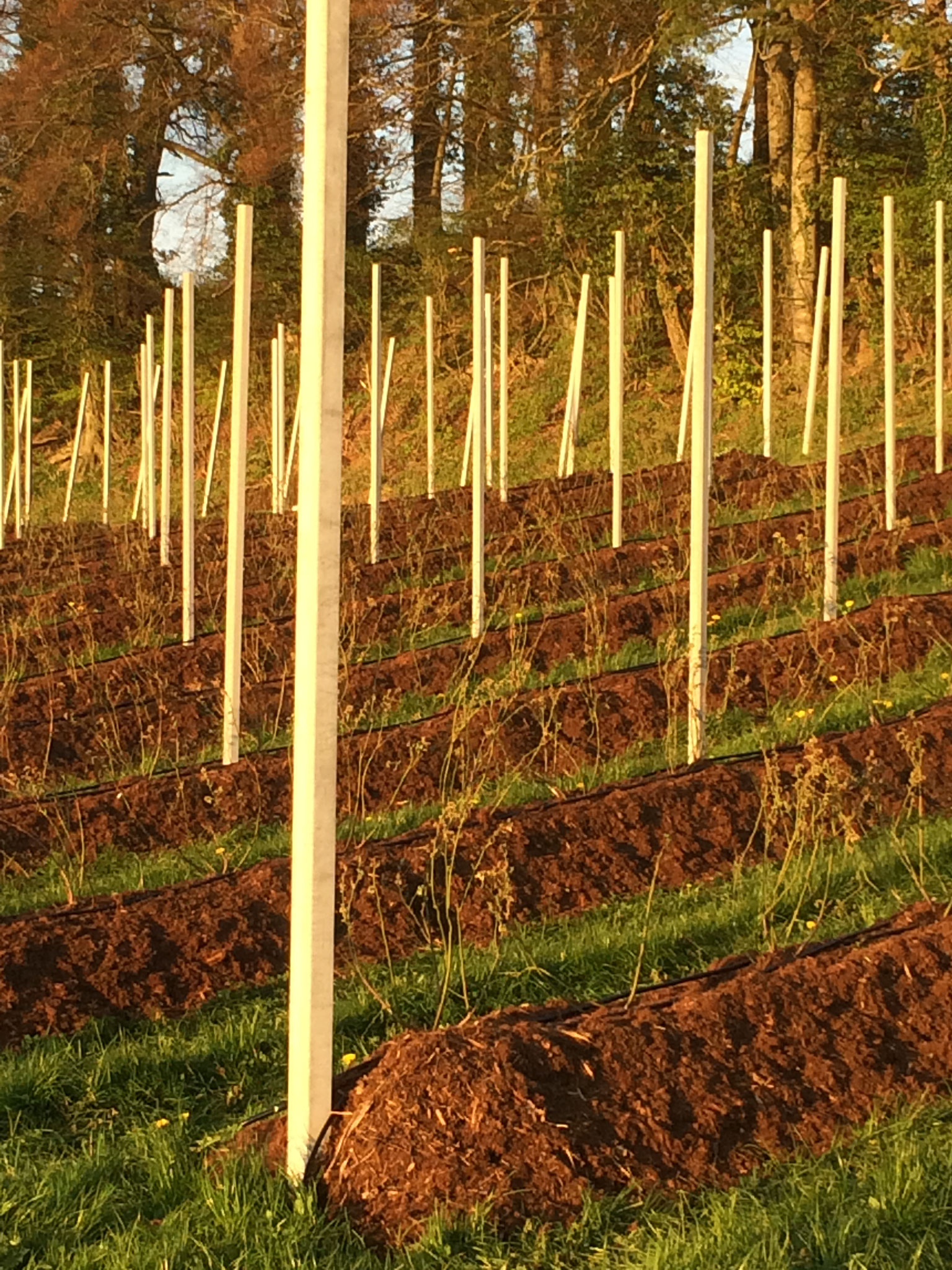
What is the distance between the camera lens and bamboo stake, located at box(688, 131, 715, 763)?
625cm

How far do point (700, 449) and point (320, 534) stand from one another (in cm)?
337

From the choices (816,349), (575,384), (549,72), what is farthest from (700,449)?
(549,72)

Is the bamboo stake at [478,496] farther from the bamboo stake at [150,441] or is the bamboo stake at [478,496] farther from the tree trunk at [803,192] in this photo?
the tree trunk at [803,192]

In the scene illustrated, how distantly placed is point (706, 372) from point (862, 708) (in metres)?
1.63

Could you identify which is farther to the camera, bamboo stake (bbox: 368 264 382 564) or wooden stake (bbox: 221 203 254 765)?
bamboo stake (bbox: 368 264 382 564)

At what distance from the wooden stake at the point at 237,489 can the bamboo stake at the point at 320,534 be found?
10.1ft

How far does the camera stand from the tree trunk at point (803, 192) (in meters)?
18.0

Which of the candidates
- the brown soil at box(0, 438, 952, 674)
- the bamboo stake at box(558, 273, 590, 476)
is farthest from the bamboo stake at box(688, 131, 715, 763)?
the bamboo stake at box(558, 273, 590, 476)

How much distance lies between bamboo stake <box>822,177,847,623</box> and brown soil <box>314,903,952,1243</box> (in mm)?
4234

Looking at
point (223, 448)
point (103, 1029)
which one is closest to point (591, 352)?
point (223, 448)

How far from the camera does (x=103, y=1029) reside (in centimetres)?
450

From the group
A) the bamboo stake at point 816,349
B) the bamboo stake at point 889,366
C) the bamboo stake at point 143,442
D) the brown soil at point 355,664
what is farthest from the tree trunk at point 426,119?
the brown soil at point 355,664

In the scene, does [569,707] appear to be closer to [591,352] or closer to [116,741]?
[116,741]

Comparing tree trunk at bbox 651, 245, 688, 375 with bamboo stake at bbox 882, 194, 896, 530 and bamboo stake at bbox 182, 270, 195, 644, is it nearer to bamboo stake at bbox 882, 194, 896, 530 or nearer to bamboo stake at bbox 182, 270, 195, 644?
bamboo stake at bbox 882, 194, 896, 530
